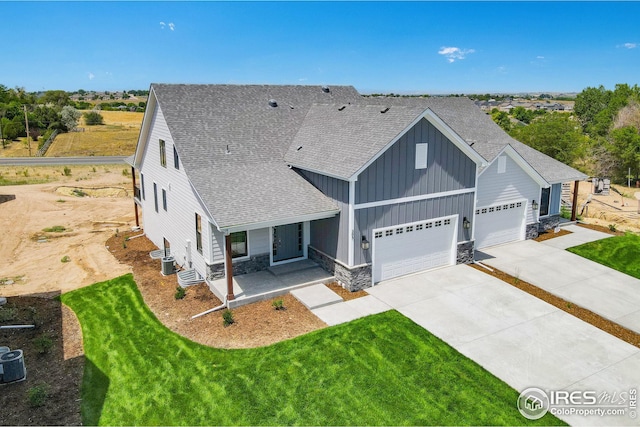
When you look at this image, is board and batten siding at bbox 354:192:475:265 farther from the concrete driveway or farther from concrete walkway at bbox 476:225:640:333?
concrete walkway at bbox 476:225:640:333

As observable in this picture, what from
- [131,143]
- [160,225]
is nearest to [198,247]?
[160,225]

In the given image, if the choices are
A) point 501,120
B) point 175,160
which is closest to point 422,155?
point 175,160

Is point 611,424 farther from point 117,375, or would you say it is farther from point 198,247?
point 198,247

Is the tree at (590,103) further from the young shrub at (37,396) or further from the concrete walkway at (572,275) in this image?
the young shrub at (37,396)

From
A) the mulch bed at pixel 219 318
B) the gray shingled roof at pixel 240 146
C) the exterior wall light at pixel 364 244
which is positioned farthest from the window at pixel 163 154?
the exterior wall light at pixel 364 244

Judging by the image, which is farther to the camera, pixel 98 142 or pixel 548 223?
pixel 98 142

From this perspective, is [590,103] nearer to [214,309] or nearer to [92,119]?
[214,309]
